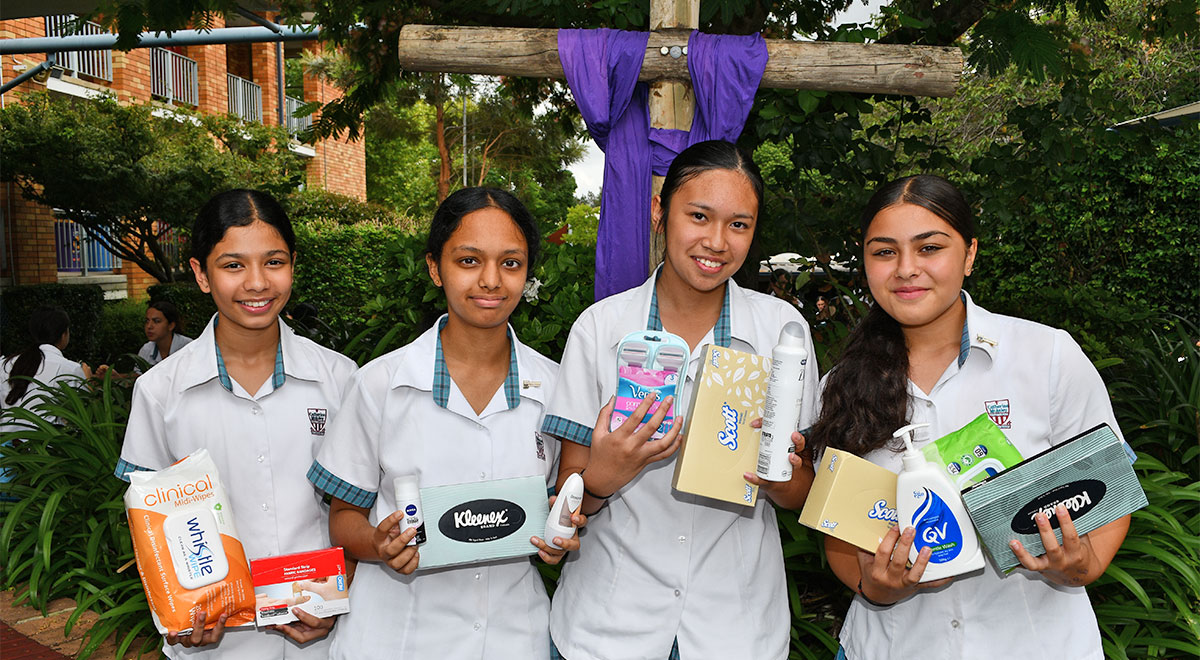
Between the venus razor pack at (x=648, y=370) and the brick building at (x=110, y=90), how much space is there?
449 inches

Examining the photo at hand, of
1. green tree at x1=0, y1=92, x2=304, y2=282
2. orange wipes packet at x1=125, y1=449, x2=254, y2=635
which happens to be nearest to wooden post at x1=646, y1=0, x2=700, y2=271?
orange wipes packet at x1=125, y1=449, x2=254, y2=635

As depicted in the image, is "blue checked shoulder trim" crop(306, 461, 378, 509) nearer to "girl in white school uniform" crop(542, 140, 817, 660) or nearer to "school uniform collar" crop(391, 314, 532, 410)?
"school uniform collar" crop(391, 314, 532, 410)

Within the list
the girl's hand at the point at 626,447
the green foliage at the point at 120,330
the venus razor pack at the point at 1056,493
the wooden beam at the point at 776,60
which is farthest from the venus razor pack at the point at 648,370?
the green foliage at the point at 120,330

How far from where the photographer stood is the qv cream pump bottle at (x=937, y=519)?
1.71 m

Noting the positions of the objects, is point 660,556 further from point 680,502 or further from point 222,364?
point 222,364

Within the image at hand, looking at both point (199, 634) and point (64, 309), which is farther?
point (64, 309)

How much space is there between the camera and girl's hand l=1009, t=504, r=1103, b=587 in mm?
1670

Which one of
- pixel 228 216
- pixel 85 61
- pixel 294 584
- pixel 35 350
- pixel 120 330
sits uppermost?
pixel 85 61

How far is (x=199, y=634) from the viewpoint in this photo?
1998 mm

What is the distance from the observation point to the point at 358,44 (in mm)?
6684

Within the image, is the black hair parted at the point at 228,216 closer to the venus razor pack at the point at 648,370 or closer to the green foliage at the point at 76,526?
the venus razor pack at the point at 648,370

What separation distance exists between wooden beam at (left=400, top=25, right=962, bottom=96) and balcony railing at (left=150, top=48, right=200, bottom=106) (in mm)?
17812

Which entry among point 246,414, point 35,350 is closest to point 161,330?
point 35,350

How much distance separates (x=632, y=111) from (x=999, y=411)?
1970 mm
